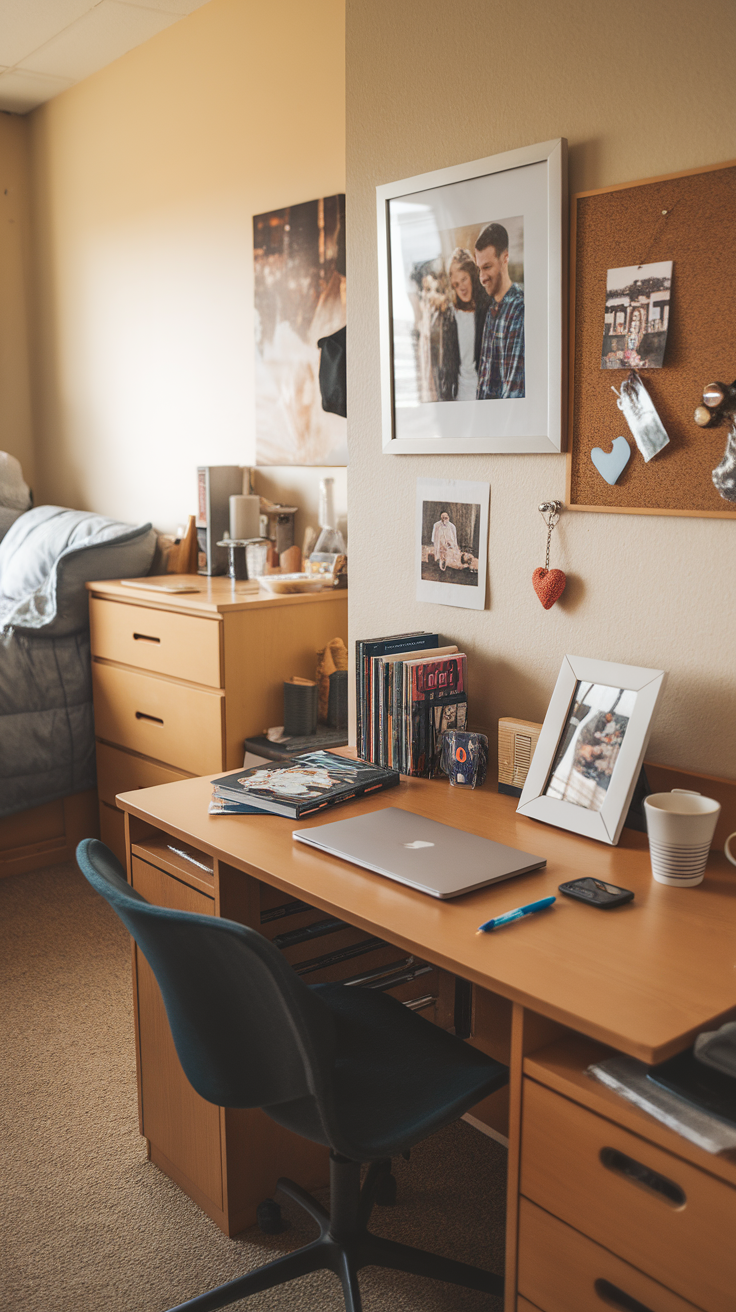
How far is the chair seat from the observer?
1271 mm

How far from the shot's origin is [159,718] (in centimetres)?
297

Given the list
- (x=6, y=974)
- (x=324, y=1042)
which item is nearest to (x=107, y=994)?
(x=6, y=974)

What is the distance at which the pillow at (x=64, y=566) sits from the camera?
3205mm

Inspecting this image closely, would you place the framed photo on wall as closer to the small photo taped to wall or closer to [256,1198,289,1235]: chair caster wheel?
the small photo taped to wall

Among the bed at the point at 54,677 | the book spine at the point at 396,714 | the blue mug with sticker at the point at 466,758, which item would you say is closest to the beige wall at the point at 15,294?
the bed at the point at 54,677

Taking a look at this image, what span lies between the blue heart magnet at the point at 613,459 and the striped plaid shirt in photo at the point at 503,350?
20 cm

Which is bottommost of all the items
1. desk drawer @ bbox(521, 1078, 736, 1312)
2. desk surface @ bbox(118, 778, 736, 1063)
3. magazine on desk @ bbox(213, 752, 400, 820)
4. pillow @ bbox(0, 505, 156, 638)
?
desk drawer @ bbox(521, 1078, 736, 1312)

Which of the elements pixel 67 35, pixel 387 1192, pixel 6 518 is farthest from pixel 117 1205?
pixel 67 35

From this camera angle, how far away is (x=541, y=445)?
5.65 feet

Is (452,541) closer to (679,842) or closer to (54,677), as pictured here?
(679,842)

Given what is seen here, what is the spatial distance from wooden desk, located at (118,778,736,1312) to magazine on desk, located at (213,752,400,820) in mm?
36

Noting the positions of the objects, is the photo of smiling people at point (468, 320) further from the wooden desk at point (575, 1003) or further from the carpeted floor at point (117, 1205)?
the carpeted floor at point (117, 1205)

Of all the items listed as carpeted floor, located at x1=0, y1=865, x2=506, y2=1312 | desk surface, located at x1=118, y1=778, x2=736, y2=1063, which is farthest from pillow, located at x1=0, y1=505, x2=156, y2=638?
desk surface, located at x1=118, y1=778, x2=736, y2=1063

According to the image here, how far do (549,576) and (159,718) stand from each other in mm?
1576
